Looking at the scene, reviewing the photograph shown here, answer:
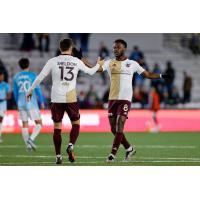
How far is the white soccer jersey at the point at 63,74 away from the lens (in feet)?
36.3

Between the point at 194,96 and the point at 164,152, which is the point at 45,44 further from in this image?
the point at 164,152

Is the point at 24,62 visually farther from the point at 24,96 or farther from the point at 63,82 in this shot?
the point at 63,82

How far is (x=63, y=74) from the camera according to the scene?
1109 centimetres

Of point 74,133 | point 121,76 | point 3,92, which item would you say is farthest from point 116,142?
point 3,92

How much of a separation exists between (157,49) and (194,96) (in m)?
2.57

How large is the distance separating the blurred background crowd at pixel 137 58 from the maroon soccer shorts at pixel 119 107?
1631 centimetres

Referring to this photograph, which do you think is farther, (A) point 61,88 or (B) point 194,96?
(B) point 194,96

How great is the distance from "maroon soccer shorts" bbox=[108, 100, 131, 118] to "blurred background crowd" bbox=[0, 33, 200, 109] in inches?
642

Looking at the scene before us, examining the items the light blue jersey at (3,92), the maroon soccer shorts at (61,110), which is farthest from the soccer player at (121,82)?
the light blue jersey at (3,92)

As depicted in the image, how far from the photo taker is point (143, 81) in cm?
2959

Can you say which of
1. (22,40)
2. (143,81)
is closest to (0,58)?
(22,40)

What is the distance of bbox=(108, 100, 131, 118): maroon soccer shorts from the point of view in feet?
38.3

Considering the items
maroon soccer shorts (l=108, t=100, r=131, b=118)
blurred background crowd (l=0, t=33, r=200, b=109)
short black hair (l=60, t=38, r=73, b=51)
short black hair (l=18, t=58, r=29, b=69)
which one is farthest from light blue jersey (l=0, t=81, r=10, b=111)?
blurred background crowd (l=0, t=33, r=200, b=109)

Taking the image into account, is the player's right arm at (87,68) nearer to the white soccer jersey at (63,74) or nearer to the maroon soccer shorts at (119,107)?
the white soccer jersey at (63,74)
